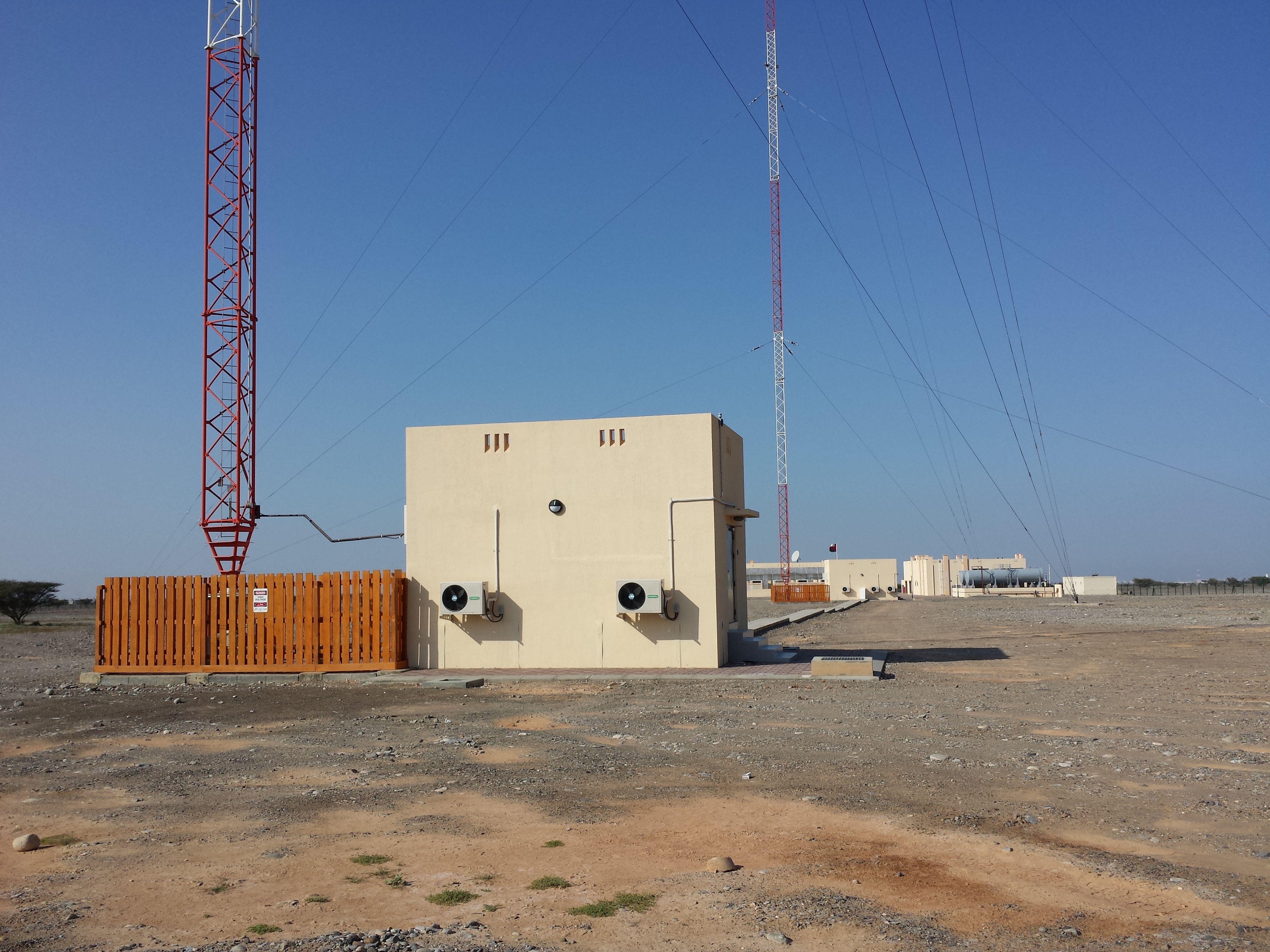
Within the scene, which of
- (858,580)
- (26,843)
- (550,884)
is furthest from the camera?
(858,580)

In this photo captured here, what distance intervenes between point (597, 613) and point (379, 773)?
923 cm

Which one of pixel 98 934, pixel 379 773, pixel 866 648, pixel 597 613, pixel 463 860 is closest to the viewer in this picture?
pixel 98 934

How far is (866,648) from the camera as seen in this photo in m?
24.0

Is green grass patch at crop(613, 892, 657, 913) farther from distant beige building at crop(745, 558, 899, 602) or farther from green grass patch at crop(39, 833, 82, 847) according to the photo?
distant beige building at crop(745, 558, 899, 602)

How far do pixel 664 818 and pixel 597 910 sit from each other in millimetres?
2048

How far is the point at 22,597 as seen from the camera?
52094mm

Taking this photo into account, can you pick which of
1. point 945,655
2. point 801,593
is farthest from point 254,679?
point 801,593

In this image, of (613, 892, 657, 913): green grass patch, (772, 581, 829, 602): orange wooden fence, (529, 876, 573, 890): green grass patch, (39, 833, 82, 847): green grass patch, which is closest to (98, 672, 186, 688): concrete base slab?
(39, 833, 82, 847): green grass patch

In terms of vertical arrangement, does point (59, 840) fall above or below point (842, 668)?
above

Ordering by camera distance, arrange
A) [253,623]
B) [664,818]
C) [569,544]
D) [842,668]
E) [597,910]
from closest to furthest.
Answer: [597,910], [664,818], [842,668], [569,544], [253,623]

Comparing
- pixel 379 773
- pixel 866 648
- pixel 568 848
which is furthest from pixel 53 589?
pixel 568 848

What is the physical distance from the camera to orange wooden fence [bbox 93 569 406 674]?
18.6m

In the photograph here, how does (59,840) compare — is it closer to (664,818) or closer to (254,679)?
(664,818)

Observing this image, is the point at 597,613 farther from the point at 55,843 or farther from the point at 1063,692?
the point at 55,843
